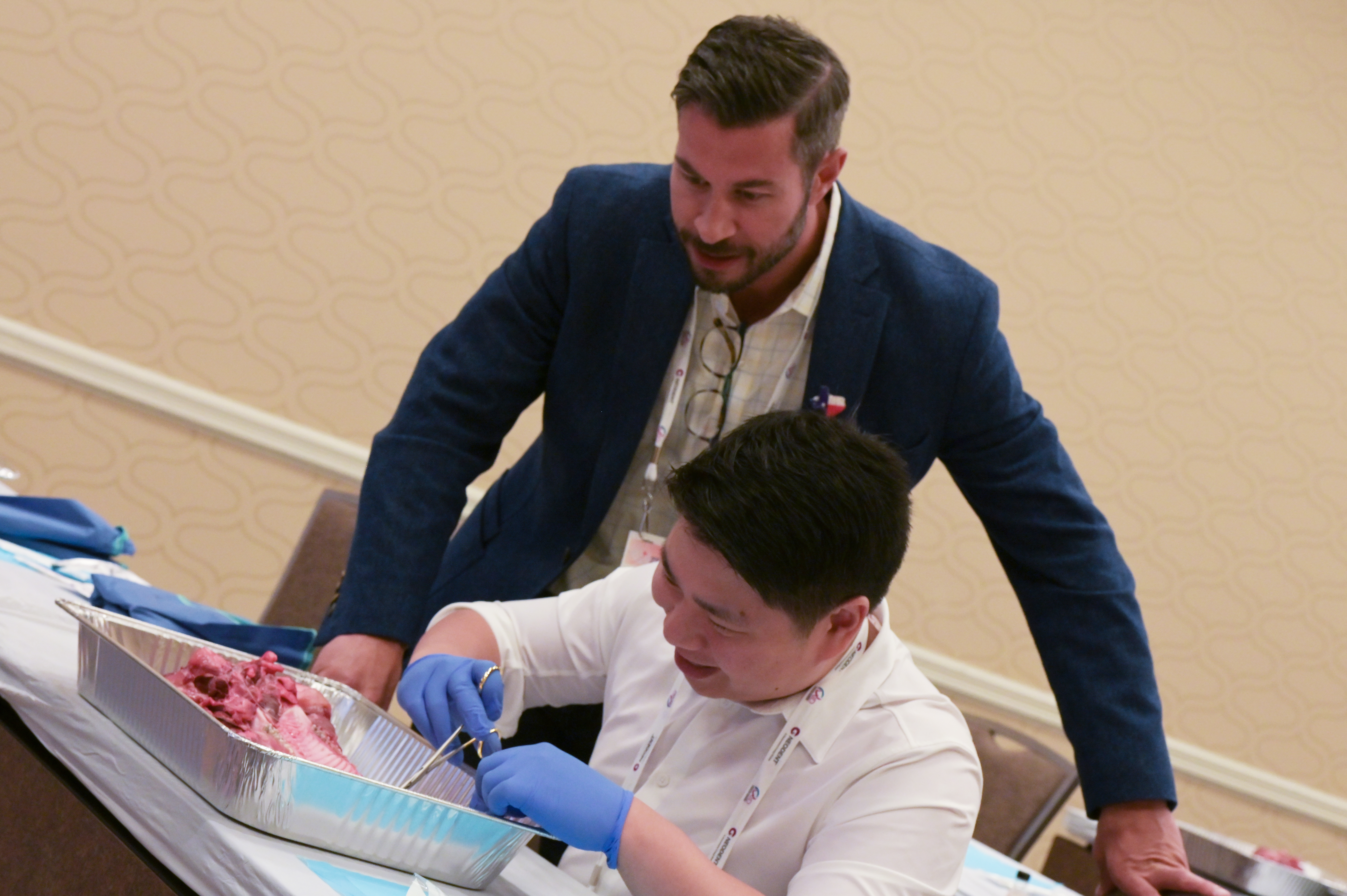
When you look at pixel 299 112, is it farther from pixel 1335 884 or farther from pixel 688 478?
pixel 1335 884

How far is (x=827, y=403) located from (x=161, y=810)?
0.99 m

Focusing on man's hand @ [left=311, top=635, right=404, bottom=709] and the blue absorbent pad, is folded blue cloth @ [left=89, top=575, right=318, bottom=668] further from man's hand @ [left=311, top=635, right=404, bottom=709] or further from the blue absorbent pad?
the blue absorbent pad

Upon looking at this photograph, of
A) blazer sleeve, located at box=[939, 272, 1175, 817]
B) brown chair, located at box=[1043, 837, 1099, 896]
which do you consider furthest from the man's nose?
brown chair, located at box=[1043, 837, 1099, 896]

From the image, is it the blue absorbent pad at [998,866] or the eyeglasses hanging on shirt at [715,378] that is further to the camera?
the eyeglasses hanging on shirt at [715,378]

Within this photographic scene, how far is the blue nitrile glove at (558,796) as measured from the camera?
1.01 m

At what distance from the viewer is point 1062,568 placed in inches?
66.5

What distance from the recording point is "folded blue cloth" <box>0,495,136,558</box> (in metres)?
1.66

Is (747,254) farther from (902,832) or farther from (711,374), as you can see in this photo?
(902,832)

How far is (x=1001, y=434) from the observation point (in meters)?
1.74

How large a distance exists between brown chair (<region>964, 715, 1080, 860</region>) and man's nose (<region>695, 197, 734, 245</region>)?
1.03 metres

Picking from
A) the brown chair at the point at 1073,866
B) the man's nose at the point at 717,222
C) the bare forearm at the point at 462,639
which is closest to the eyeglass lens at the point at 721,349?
the man's nose at the point at 717,222

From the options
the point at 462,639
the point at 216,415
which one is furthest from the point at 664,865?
the point at 216,415

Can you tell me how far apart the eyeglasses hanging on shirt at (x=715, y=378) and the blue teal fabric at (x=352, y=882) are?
0.92m

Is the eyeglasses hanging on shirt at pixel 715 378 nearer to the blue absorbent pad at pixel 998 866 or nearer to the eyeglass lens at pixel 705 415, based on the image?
the eyeglass lens at pixel 705 415
